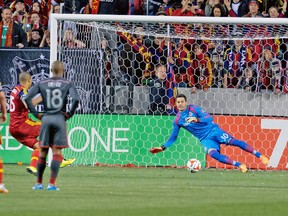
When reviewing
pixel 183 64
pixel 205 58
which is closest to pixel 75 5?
pixel 183 64

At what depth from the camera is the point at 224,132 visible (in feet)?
60.5

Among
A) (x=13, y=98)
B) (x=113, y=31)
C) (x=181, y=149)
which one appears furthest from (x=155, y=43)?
(x=13, y=98)

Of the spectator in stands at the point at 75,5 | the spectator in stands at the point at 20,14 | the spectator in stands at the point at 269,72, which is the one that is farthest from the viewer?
the spectator in stands at the point at 20,14

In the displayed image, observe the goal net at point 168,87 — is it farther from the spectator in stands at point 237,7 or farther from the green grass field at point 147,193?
the spectator in stands at point 237,7

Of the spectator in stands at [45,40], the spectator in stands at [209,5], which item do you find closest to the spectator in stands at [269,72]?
the spectator in stands at [209,5]

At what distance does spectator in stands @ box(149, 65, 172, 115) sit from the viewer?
2011cm

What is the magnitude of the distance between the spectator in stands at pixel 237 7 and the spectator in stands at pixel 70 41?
383 cm

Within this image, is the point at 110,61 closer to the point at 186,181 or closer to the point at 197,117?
the point at 197,117

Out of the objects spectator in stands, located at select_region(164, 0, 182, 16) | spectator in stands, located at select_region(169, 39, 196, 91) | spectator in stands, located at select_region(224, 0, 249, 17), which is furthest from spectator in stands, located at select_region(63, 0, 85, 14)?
spectator in stands, located at select_region(169, 39, 196, 91)

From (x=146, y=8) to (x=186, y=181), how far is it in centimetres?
793

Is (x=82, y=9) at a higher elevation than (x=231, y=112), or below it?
higher

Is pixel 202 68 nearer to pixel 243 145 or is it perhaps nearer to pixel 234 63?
pixel 234 63

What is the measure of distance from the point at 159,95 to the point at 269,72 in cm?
222

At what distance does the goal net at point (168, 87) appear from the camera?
1986 cm
